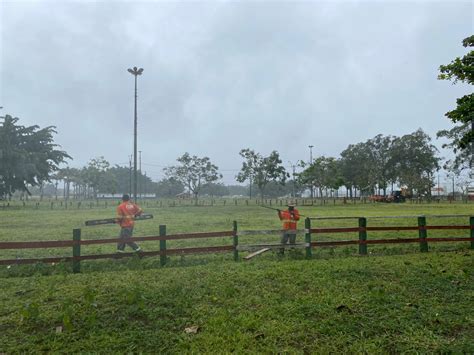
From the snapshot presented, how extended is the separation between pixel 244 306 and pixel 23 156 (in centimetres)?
4285

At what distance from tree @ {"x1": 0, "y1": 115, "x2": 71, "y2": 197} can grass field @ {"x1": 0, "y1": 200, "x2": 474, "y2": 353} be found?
3832 cm

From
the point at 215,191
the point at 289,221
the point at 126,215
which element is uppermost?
the point at 215,191

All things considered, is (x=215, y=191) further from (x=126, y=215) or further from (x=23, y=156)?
(x=126, y=215)

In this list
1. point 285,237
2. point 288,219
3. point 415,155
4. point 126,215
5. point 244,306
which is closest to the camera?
point 244,306

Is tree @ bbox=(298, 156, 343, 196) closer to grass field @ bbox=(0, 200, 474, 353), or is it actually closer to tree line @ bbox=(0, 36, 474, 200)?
tree line @ bbox=(0, 36, 474, 200)

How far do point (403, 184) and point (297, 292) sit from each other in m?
62.7

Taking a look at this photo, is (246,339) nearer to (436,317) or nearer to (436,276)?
(436,317)

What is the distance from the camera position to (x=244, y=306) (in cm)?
500

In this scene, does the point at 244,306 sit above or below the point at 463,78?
below

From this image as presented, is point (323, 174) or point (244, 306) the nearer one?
point (244, 306)

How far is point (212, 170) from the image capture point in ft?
184

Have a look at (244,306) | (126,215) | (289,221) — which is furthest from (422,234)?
(126,215)

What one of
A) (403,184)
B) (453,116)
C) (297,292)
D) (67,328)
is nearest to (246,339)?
(297,292)

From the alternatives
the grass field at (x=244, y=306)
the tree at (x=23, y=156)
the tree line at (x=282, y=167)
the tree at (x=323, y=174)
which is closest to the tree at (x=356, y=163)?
the tree line at (x=282, y=167)
